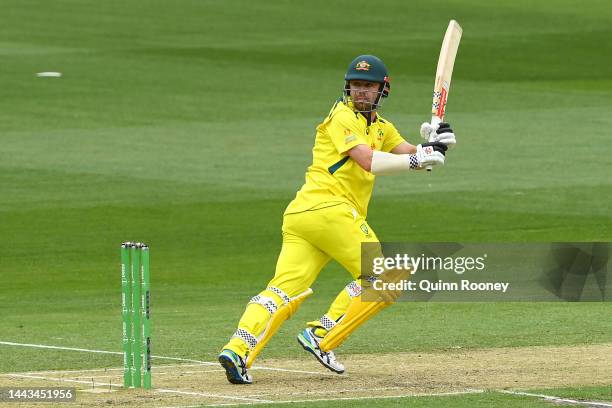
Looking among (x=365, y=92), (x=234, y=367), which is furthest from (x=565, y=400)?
(x=365, y=92)

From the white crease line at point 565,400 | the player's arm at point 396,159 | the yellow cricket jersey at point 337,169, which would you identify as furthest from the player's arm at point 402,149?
the white crease line at point 565,400

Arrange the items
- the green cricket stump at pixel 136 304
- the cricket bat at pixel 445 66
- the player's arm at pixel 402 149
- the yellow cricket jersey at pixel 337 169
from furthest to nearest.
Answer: the player's arm at pixel 402 149 → the cricket bat at pixel 445 66 → the yellow cricket jersey at pixel 337 169 → the green cricket stump at pixel 136 304

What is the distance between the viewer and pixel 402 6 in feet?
171

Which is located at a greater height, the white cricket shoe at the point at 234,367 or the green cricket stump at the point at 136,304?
the green cricket stump at the point at 136,304

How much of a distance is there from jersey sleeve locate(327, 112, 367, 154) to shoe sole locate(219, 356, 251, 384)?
164 cm

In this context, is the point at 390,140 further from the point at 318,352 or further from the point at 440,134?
the point at 318,352

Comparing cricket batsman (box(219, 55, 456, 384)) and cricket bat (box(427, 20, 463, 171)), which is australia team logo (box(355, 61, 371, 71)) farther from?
cricket bat (box(427, 20, 463, 171))

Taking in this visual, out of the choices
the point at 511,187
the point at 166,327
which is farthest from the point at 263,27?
the point at 166,327

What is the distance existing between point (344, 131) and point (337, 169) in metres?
0.29

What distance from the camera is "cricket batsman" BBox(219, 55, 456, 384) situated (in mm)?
11008

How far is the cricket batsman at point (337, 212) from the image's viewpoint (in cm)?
1101

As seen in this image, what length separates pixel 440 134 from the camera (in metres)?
11.1

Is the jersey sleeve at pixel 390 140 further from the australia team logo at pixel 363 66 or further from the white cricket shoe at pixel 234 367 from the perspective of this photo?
the white cricket shoe at pixel 234 367

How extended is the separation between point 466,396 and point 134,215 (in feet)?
46.4
